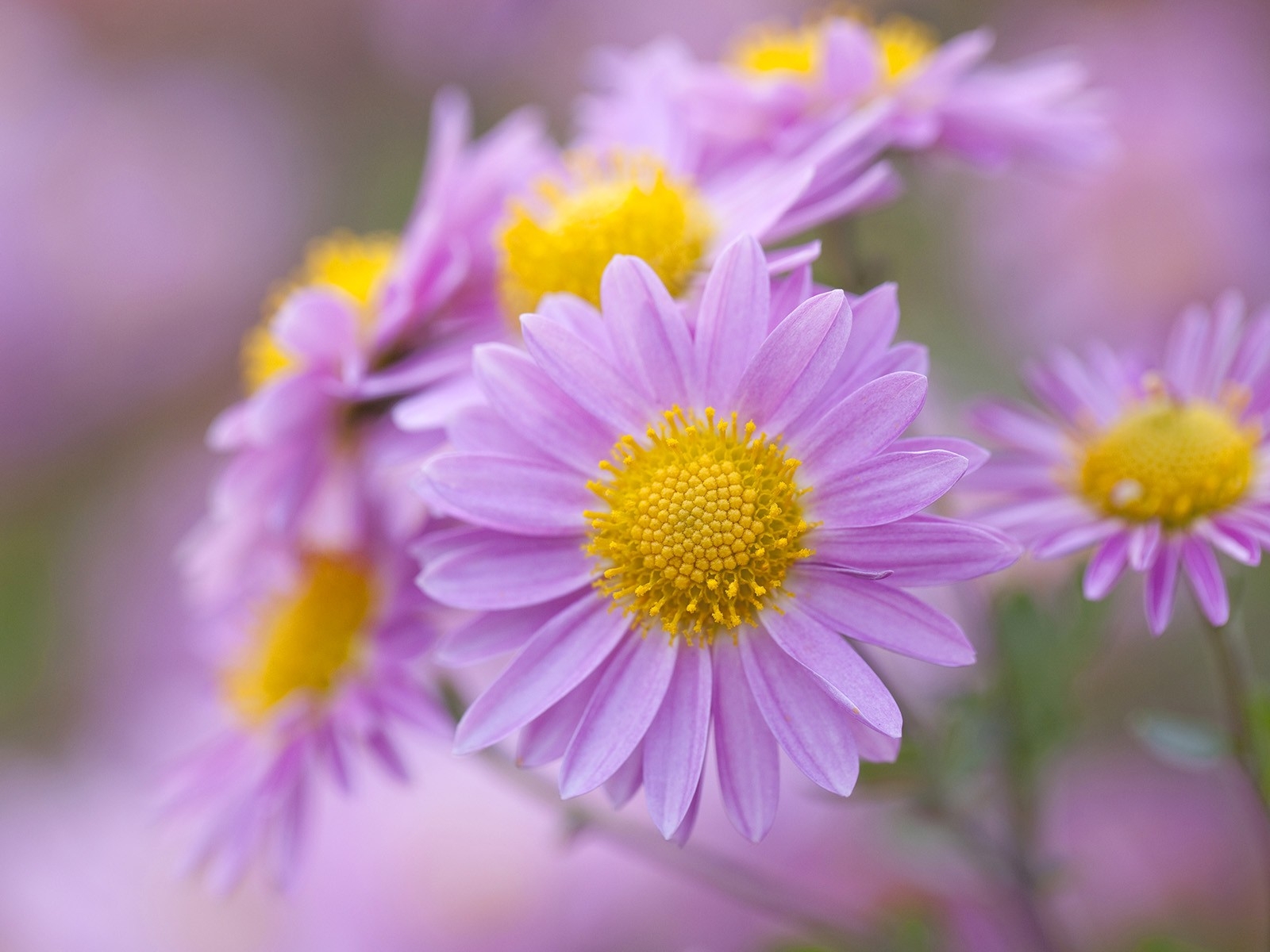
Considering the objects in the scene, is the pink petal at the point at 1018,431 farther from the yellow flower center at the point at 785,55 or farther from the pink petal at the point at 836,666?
the yellow flower center at the point at 785,55

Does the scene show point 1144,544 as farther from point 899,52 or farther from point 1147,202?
point 1147,202

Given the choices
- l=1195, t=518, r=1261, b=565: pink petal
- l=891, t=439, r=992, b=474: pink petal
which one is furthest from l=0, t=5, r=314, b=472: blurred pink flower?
l=1195, t=518, r=1261, b=565: pink petal

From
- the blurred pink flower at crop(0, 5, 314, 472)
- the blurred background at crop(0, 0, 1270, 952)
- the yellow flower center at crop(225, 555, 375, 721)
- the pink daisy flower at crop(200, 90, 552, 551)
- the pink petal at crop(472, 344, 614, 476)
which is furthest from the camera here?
the blurred pink flower at crop(0, 5, 314, 472)

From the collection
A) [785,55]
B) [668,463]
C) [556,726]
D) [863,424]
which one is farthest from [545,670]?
[785,55]

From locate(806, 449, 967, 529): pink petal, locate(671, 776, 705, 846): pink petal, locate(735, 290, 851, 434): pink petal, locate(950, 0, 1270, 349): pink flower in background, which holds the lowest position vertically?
locate(671, 776, 705, 846): pink petal

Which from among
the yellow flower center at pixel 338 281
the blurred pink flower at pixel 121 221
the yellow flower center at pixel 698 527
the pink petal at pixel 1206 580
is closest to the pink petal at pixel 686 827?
the yellow flower center at pixel 698 527

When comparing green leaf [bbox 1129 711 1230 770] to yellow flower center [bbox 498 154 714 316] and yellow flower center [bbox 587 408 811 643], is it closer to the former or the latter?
yellow flower center [bbox 587 408 811 643]

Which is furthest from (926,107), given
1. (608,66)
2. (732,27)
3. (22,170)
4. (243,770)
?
(22,170)

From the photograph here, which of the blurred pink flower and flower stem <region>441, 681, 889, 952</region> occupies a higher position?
the blurred pink flower
